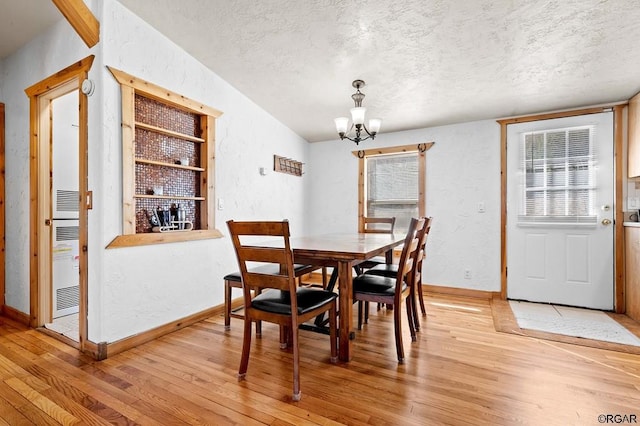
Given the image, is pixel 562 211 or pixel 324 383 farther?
pixel 562 211

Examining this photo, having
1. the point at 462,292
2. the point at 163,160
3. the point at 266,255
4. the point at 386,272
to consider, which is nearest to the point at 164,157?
the point at 163,160

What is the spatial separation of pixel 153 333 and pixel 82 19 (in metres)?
2.37

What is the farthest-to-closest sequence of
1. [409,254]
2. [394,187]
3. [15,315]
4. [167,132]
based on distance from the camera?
1. [394,187]
2. [15,315]
3. [167,132]
4. [409,254]

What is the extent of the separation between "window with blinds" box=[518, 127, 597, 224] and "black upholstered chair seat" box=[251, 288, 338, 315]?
2858mm

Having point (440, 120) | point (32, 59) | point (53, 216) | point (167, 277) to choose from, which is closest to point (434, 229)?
point (440, 120)

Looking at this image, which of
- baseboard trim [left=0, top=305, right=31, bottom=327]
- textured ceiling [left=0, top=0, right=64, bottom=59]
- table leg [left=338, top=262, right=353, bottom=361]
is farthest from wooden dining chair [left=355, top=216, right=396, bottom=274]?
textured ceiling [left=0, top=0, right=64, bottom=59]

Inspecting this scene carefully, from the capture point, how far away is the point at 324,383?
188cm

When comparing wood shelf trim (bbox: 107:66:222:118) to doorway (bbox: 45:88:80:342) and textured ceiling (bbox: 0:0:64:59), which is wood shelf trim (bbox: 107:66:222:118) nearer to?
textured ceiling (bbox: 0:0:64:59)

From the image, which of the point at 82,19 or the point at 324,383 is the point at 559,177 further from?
the point at 82,19

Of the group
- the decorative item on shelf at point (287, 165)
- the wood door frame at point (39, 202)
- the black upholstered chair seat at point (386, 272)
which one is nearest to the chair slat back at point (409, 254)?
the black upholstered chair seat at point (386, 272)

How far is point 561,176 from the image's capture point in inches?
135

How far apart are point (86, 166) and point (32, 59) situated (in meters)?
1.48

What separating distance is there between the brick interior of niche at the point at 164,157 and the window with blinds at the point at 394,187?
2446 mm

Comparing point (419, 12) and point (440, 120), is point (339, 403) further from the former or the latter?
point (440, 120)
